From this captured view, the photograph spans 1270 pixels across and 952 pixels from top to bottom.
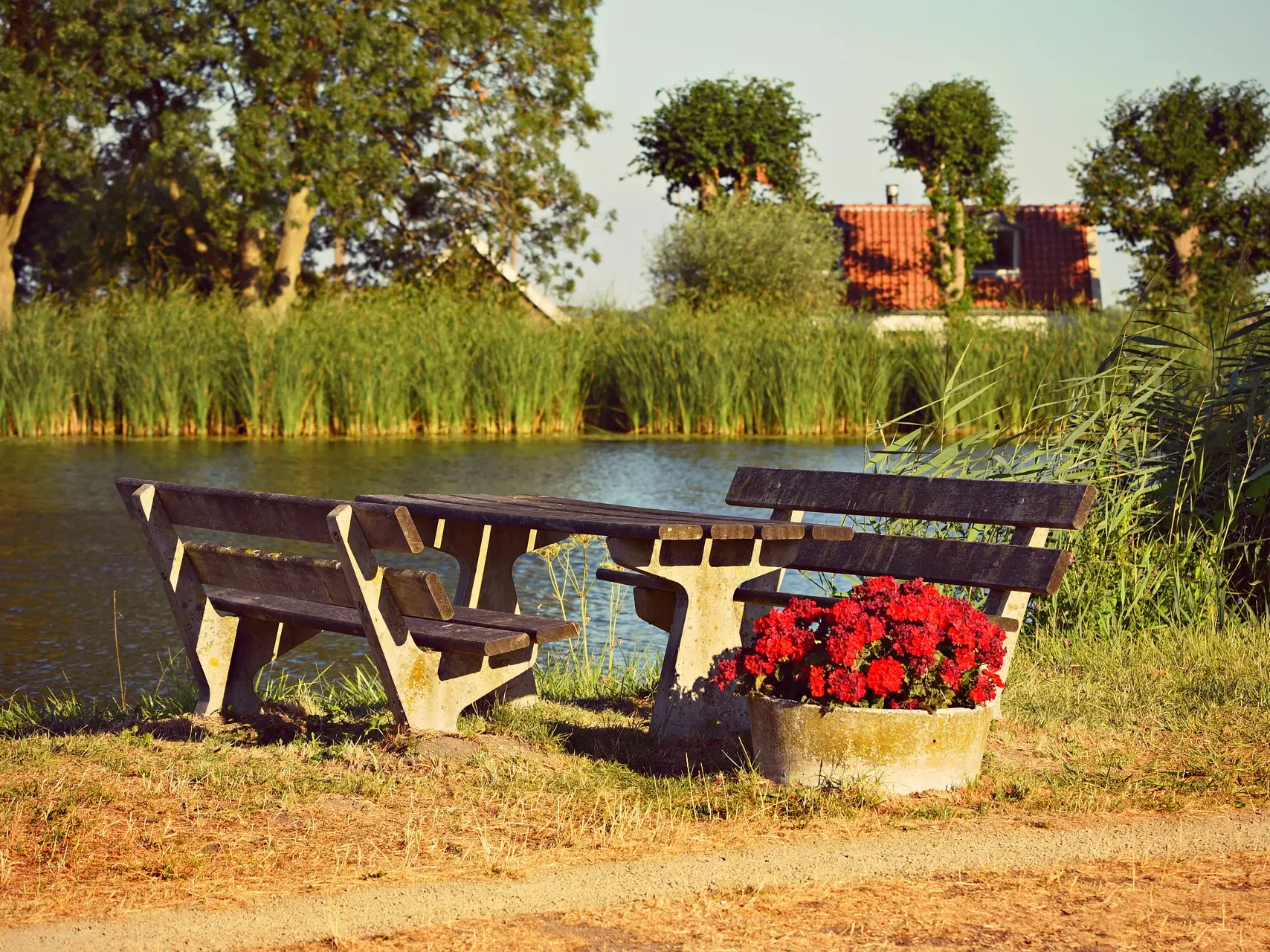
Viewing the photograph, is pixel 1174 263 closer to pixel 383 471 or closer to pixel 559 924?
pixel 383 471

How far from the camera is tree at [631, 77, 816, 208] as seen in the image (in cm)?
4138

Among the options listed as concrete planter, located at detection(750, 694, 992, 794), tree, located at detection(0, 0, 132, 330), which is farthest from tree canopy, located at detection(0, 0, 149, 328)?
concrete planter, located at detection(750, 694, 992, 794)

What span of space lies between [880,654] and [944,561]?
3.50ft

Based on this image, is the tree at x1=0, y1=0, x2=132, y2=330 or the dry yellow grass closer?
the dry yellow grass

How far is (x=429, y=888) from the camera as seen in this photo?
4.05 m

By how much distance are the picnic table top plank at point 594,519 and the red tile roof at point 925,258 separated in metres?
36.0

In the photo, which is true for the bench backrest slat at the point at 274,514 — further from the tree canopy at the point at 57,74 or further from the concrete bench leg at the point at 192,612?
the tree canopy at the point at 57,74

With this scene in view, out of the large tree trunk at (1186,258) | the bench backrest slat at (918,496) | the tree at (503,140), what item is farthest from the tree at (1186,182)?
the bench backrest slat at (918,496)

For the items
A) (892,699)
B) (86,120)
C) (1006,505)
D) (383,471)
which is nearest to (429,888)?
(892,699)

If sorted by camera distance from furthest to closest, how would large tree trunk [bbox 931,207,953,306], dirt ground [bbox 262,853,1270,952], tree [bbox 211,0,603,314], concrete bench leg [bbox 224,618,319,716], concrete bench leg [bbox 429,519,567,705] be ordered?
large tree trunk [bbox 931,207,953,306] → tree [bbox 211,0,603,314] → concrete bench leg [bbox 429,519,567,705] → concrete bench leg [bbox 224,618,319,716] → dirt ground [bbox 262,853,1270,952]

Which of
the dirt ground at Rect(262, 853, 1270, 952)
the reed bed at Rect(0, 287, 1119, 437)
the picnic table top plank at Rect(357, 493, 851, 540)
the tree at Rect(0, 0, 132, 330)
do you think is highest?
the tree at Rect(0, 0, 132, 330)

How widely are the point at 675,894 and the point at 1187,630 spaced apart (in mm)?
4290

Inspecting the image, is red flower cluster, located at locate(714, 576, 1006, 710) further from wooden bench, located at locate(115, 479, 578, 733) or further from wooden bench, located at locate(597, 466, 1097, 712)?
wooden bench, located at locate(115, 479, 578, 733)

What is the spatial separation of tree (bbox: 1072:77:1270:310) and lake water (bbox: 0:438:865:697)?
64.3 ft
